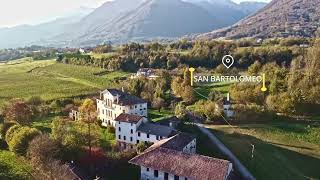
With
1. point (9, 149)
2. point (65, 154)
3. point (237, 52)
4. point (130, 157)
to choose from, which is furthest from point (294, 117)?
point (237, 52)

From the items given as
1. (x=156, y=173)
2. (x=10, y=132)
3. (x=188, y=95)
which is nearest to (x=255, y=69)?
(x=188, y=95)

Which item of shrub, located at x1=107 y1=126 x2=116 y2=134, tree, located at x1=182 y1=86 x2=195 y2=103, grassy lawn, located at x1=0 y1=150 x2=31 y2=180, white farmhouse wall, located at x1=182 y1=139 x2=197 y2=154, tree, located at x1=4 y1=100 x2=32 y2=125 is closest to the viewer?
grassy lawn, located at x1=0 y1=150 x2=31 y2=180

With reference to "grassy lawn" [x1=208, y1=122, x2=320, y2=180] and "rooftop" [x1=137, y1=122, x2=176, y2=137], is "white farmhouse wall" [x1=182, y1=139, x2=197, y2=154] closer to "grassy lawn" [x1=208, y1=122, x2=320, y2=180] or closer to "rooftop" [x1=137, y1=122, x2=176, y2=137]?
"rooftop" [x1=137, y1=122, x2=176, y2=137]

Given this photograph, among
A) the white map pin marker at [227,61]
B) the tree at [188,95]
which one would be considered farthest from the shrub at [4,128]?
the white map pin marker at [227,61]

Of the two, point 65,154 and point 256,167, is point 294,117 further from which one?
point 65,154

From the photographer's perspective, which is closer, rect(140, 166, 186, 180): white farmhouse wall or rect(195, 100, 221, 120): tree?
rect(140, 166, 186, 180): white farmhouse wall

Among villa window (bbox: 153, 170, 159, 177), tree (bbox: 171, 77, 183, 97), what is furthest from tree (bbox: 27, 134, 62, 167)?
tree (bbox: 171, 77, 183, 97)
